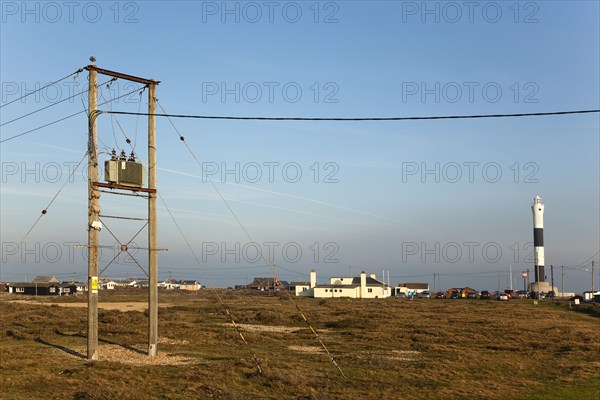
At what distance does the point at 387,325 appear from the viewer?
40594 mm

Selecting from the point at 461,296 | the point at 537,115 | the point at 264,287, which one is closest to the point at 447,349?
the point at 537,115

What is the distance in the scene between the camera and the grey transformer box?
21.6m

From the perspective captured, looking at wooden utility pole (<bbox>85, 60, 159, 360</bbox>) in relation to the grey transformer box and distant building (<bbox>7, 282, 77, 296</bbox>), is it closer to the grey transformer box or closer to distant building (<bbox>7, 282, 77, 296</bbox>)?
the grey transformer box

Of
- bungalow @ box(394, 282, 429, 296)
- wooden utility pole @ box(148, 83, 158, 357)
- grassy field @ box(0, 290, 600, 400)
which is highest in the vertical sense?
wooden utility pole @ box(148, 83, 158, 357)

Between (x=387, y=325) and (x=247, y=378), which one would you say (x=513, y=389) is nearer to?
(x=247, y=378)

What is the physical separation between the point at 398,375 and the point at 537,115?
365 inches

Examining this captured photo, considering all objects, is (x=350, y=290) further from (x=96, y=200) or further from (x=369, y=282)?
(x=96, y=200)

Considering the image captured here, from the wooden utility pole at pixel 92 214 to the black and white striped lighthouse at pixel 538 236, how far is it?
110268 mm

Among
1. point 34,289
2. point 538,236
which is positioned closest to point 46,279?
point 34,289

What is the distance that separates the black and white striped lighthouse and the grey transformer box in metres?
109

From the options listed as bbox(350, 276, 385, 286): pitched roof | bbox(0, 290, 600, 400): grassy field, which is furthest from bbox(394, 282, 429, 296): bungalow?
bbox(0, 290, 600, 400): grassy field

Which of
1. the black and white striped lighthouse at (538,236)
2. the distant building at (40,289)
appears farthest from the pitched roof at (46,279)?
the black and white striped lighthouse at (538,236)

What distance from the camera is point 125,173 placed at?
21844 mm

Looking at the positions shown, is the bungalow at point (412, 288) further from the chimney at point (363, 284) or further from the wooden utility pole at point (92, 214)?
the wooden utility pole at point (92, 214)
